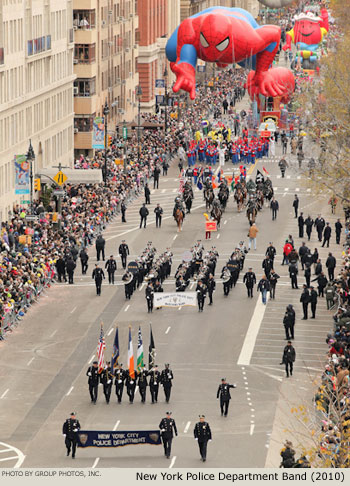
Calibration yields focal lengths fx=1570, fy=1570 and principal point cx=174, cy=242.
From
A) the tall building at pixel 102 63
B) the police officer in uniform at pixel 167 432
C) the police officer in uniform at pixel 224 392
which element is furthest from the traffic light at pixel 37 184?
the police officer in uniform at pixel 167 432

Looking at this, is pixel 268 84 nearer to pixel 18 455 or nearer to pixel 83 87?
pixel 83 87

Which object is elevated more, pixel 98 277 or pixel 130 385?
pixel 130 385

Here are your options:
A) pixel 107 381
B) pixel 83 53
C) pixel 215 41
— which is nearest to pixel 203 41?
pixel 215 41

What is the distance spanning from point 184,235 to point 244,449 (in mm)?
35730

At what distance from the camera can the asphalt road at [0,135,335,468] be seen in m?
41.6

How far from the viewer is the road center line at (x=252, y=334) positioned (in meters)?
52.2

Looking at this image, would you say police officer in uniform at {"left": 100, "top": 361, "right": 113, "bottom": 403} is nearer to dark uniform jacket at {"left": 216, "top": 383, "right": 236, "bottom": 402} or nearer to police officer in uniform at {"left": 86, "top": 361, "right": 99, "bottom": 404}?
police officer in uniform at {"left": 86, "top": 361, "right": 99, "bottom": 404}

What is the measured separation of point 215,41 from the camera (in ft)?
309

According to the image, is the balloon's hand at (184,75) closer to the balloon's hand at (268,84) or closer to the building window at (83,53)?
the balloon's hand at (268,84)

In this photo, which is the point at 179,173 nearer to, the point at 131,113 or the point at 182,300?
the point at 131,113

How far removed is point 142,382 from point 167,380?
A: 3.28ft

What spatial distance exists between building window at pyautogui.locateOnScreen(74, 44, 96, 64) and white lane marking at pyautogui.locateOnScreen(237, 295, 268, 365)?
50.5 m

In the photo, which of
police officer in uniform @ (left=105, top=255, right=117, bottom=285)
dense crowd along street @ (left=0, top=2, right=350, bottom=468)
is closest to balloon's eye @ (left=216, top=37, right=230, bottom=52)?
dense crowd along street @ (left=0, top=2, right=350, bottom=468)

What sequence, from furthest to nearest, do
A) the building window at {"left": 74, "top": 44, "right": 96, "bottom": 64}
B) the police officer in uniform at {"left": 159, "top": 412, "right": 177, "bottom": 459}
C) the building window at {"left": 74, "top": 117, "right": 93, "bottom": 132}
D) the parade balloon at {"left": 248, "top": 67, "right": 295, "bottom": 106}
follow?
the building window at {"left": 74, "top": 44, "right": 96, "bottom": 64}, the building window at {"left": 74, "top": 117, "right": 93, "bottom": 132}, the parade balloon at {"left": 248, "top": 67, "right": 295, "bottom": 106}, the police officer in uniform at {"left": 159, "top": 412, "right": 177, "bottom": 459}
